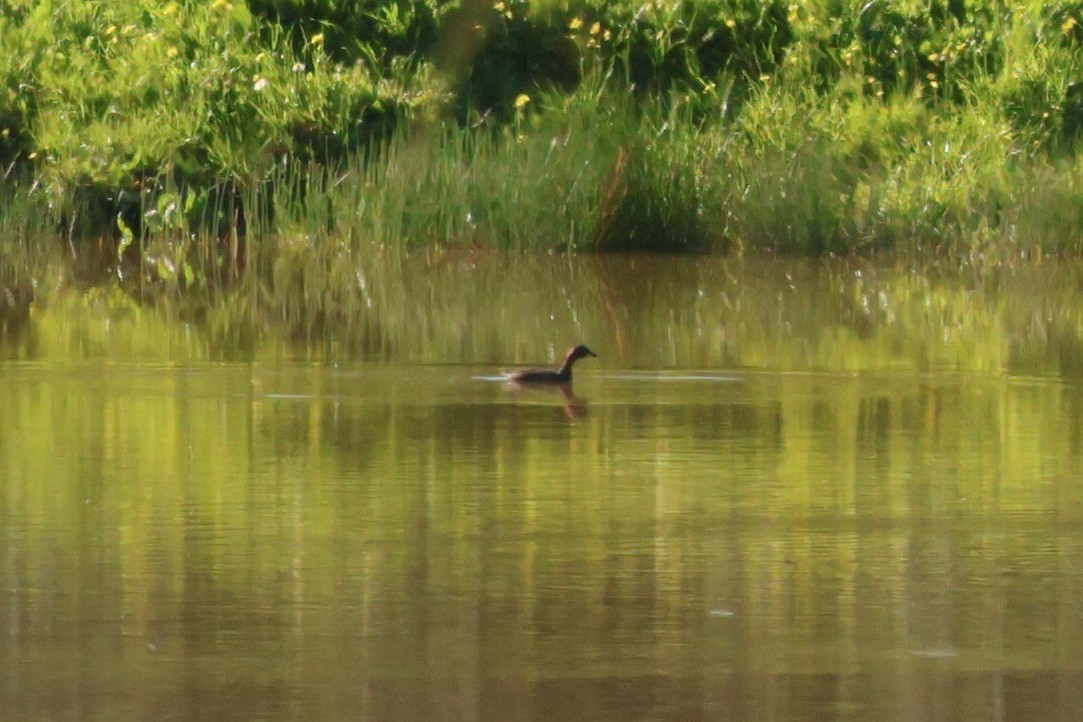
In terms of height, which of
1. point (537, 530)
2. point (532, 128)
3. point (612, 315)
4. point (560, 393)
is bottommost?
point (537, 530)

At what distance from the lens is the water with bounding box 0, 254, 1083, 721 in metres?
5.04

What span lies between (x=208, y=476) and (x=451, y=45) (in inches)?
546

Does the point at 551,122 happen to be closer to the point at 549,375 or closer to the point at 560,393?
the point at 549,375

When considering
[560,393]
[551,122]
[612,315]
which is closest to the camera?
[560,393]

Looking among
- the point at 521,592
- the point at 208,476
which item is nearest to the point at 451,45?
the point at 208,476

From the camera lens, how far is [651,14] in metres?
21.1

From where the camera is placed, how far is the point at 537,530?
666cm

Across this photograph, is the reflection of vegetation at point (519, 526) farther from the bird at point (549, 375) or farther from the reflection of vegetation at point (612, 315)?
the reflection of vegetation at point (612, 315)

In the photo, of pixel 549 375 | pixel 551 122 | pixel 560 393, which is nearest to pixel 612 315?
pixel 549 375

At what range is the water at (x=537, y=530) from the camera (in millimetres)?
5035

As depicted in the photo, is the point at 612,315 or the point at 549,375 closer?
the point at 549,375

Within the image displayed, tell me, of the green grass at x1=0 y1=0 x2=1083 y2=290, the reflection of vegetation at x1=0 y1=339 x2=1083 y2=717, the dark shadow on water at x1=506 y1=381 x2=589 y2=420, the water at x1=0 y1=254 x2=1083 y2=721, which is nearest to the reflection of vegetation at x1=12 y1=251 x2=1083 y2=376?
the water at x1=0 y1=254 x2=1083 y2=721

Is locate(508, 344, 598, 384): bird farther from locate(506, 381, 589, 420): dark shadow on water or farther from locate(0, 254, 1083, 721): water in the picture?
locate(0, 254, 1083, 721): water

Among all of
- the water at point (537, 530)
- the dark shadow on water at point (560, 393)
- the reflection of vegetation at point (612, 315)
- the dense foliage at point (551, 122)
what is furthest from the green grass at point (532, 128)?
the dark shadow on water at point (560, 393)
